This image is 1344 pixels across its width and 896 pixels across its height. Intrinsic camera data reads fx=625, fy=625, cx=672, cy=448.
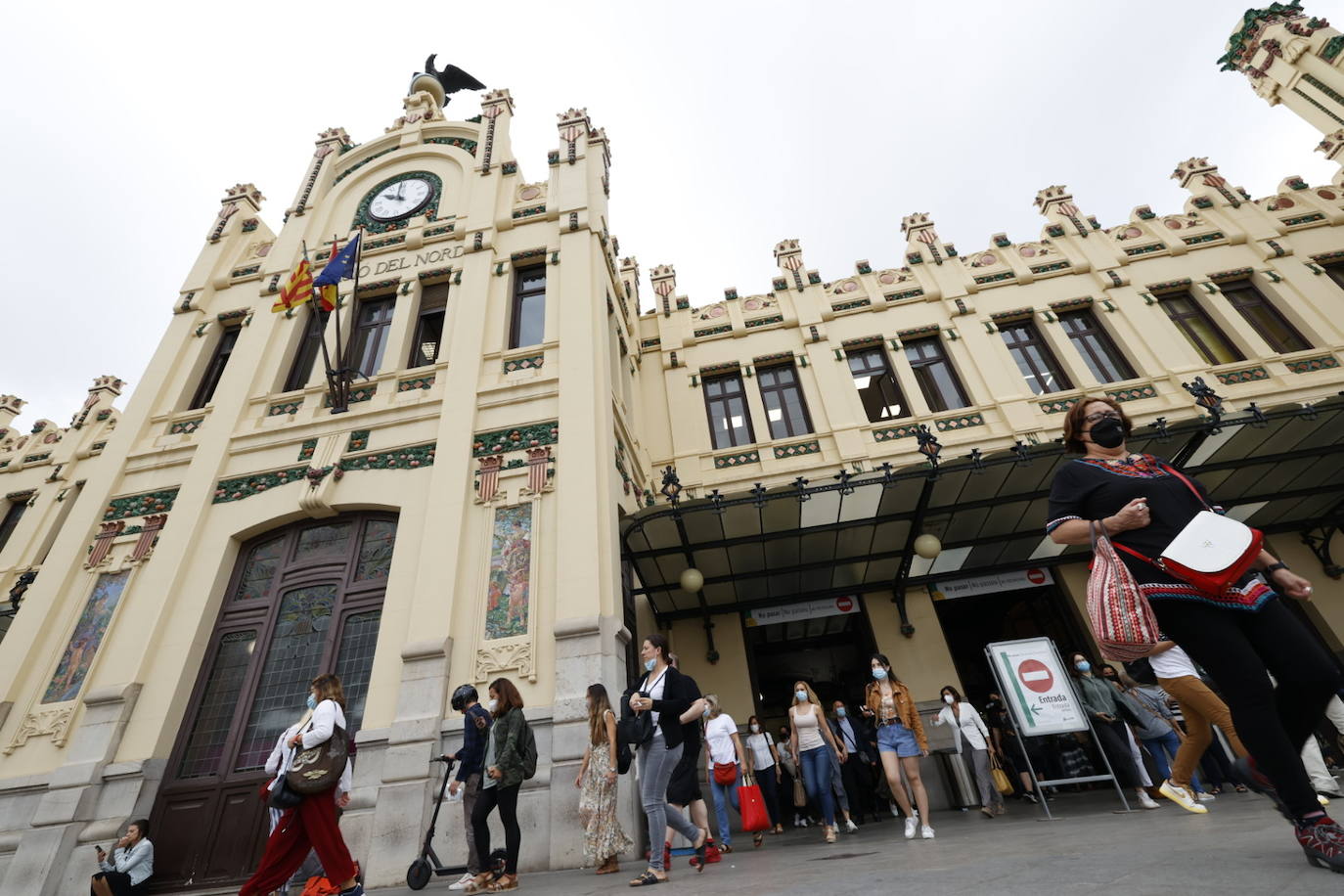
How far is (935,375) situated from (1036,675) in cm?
820

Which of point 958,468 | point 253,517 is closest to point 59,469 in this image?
point 253,517

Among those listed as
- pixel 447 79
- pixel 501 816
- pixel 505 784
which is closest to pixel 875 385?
pixel 505 784

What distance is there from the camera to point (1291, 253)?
14.1 meters

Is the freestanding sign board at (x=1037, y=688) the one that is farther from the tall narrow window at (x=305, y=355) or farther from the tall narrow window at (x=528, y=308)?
the tall narrow window at (x=305, y=355)

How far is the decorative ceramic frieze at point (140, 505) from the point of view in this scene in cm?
1041

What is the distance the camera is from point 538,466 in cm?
922

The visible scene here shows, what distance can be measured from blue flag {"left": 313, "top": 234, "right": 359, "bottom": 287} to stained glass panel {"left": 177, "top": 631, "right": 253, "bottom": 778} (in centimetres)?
602

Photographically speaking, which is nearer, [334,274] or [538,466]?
[538,466]

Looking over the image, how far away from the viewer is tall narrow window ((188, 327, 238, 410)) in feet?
40.4

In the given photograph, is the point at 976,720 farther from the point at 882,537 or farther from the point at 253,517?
the point at 253,517

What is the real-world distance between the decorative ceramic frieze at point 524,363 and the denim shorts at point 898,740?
24.3 ft

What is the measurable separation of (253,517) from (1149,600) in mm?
11361

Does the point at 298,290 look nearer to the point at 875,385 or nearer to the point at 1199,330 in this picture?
the point at 875,385

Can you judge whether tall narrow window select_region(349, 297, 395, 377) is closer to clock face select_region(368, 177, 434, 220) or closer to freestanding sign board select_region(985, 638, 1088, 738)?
clock face select_region(368, 177, 434, 220)
